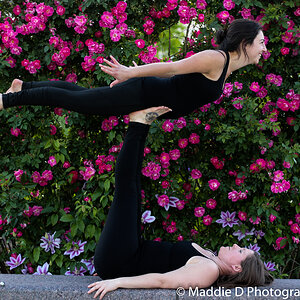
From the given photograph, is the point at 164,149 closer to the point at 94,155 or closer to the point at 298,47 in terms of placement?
the point at 94,155

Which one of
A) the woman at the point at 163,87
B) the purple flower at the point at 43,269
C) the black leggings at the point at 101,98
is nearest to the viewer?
the woman at the point at 163,87

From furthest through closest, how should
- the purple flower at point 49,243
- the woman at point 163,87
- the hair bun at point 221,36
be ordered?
the purple flower at point 49,243
the hair bun at point 221,36
the woman at point 163,87

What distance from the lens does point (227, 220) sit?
3.61 metres

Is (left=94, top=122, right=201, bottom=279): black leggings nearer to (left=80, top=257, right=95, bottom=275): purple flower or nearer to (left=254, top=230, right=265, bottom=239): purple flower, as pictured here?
(left=80, top=257, right=95, bottom=275): purple flower

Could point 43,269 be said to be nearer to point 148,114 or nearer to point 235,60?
point 148,114

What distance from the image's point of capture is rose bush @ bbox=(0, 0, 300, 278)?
3473 millimetres

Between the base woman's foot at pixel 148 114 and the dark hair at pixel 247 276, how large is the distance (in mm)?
978

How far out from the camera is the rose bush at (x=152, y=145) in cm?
347

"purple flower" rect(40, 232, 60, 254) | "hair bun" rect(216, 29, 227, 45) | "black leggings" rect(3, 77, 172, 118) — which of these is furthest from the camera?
"purple flower" rect(40, 232, 60, 254)

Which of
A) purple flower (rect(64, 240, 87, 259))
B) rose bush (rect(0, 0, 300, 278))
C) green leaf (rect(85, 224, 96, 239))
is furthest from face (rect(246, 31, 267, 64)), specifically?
purple flower (rect(64, 240, 87, 259))

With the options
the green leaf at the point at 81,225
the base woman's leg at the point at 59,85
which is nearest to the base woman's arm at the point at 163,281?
the green leaf at the point at 81,225

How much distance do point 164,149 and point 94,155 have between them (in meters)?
0.55

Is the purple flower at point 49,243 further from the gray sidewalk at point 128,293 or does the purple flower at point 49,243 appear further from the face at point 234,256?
the face at point 234,256

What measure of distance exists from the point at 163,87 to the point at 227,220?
1.37m
